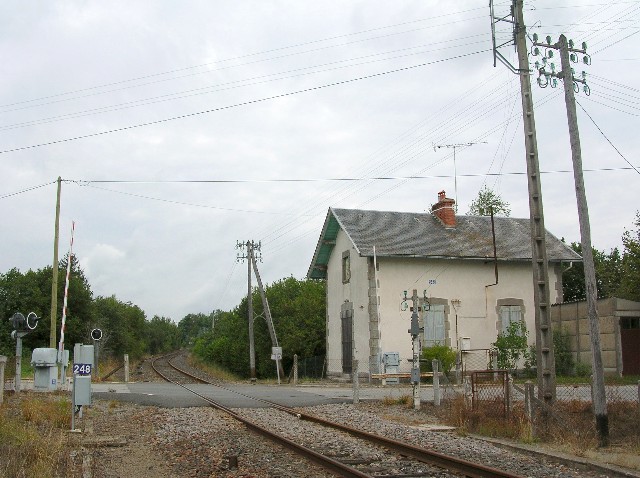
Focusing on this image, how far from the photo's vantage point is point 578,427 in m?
12.7

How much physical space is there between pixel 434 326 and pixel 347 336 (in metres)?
3.96

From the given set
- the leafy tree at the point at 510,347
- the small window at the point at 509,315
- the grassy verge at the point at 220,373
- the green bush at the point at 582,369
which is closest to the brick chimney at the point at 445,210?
the small window at the point at 509,315

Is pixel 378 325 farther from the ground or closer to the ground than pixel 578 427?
farther from the ground

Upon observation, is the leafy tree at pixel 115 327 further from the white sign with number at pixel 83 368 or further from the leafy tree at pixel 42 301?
the white sign with number at pixel 83 368

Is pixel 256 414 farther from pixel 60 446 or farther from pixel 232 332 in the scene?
pixel 232 332

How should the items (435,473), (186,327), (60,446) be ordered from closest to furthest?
(435,473) → (60,446) → (186,327)

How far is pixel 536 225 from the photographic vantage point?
13.4 m

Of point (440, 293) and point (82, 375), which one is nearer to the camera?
point (82, 375)

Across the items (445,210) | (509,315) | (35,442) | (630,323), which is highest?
(445,210)

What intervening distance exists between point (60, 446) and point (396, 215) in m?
22.8

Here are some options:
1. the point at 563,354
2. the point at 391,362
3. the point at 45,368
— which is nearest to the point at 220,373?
the point at 391,362

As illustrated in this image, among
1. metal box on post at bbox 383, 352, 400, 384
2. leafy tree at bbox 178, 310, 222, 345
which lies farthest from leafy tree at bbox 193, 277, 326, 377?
leafy tree at bbox 178, 310, 222, 345

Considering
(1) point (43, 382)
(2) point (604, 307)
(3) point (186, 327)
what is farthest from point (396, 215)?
(3) point (186, 327)

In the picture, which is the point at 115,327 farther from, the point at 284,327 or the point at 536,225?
the point at 536,225
